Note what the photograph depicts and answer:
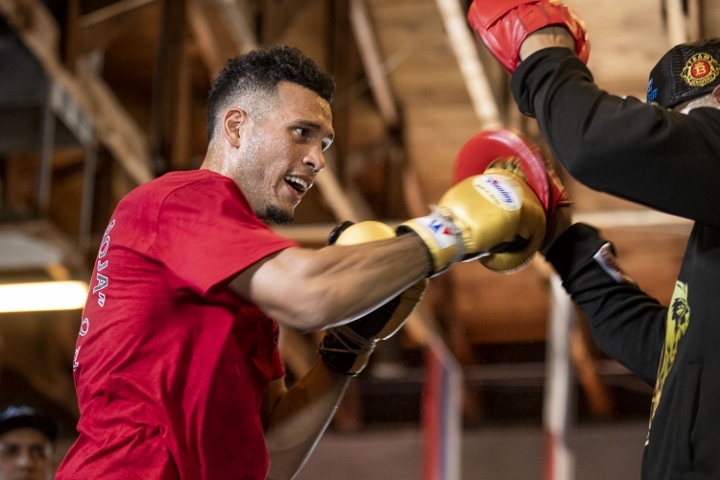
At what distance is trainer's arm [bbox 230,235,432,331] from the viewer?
6.15 feet

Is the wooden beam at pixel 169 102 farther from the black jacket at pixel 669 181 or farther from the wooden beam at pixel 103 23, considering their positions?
the black jacket at pixel 669 181

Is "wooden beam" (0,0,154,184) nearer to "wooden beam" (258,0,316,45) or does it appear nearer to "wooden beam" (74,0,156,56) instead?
"wooden beam" (74,0,156,56)

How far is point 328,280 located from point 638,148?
1.89 ft

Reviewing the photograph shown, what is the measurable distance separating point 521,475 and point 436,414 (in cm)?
86

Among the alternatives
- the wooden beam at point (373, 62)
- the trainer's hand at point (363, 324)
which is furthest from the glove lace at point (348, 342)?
the wooden beam at point (373, 62)

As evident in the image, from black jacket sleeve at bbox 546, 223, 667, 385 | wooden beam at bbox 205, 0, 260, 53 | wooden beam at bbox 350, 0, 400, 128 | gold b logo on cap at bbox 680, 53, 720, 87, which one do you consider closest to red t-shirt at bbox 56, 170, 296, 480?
black jacket sleeve at bbox 546, 223, 667, 385

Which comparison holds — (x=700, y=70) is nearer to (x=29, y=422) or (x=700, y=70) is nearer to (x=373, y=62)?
(x=29, y=422)

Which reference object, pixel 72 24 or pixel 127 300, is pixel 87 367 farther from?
pixel 72 24

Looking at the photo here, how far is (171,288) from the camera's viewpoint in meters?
2.02

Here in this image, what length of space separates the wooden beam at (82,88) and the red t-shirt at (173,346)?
2902 mm

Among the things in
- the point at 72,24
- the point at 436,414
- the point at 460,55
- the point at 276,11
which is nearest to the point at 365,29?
the point at 460,55

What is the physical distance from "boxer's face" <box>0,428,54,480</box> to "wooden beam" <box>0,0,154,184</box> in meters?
1.75

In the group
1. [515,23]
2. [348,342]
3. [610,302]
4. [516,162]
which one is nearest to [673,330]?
[610,302]

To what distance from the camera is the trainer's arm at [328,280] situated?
188cm
